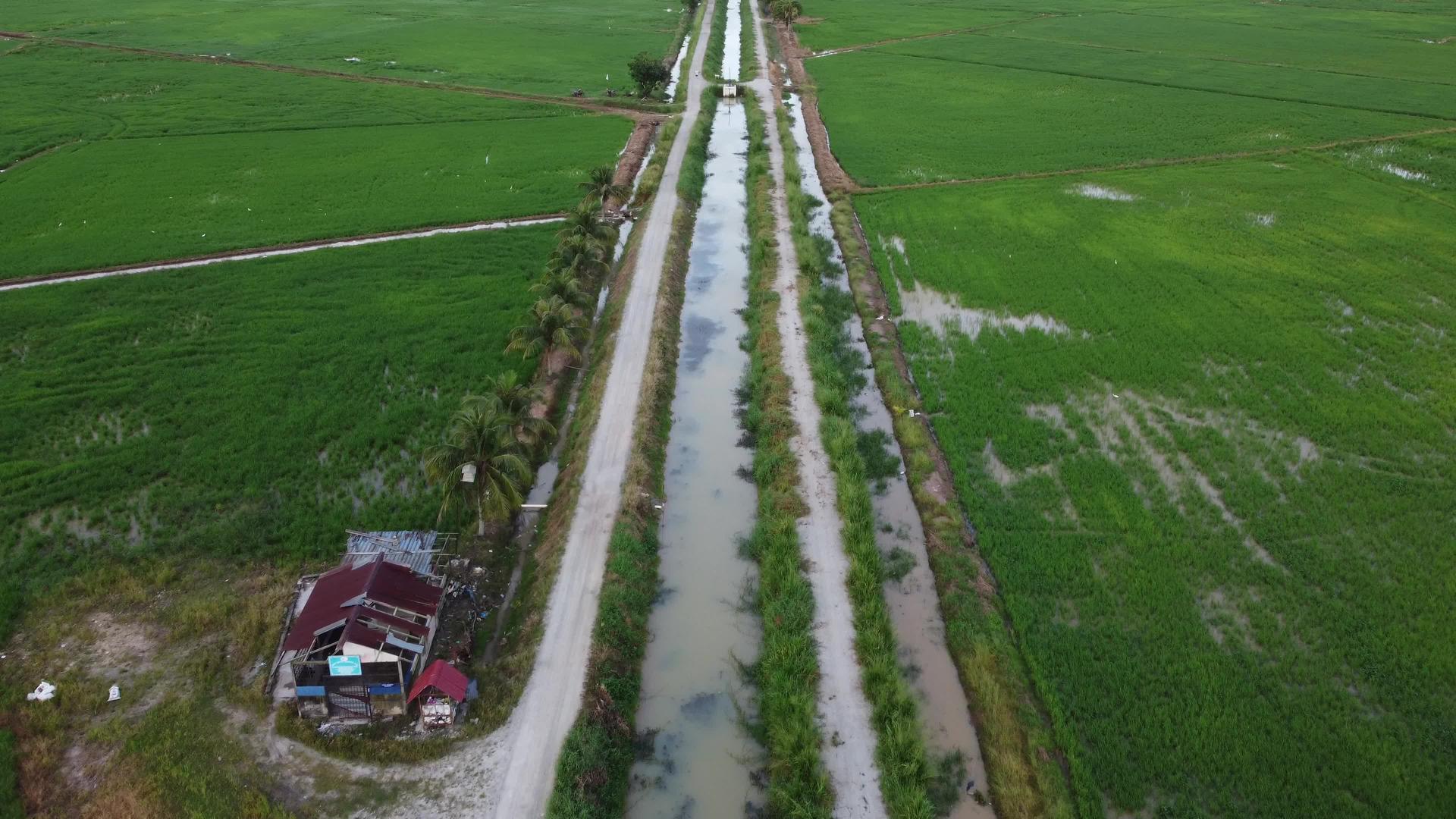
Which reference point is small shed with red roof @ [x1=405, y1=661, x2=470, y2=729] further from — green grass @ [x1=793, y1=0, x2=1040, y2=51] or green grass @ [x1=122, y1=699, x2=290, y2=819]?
green grass @ [x1=793, y1=0, x2=1040, y2=51]

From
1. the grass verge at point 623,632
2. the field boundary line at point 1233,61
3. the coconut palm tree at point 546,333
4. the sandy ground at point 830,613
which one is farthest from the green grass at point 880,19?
the grass verge at point 623,632

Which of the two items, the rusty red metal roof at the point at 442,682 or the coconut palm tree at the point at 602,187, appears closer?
the rusty red metal roof at the point at 442,682

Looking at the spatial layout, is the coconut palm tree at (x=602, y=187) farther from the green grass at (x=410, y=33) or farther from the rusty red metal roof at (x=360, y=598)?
the green grass at (x=410, y=33)

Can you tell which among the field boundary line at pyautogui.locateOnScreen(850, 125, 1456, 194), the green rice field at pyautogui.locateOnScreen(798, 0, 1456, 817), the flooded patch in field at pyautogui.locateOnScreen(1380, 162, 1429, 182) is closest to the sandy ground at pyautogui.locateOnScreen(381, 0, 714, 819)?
the green rice field at pyautogui.locateOnScreen(798, 0, 1456, 817)

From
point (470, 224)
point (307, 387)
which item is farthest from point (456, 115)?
point (307, 387)

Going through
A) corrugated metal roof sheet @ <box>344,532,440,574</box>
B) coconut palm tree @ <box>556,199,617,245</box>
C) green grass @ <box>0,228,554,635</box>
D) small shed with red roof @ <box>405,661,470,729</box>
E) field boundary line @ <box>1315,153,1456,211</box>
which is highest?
field boundary line @ <box>1315,153,1456,211</box>

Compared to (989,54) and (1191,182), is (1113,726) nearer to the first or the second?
(1191,182)
